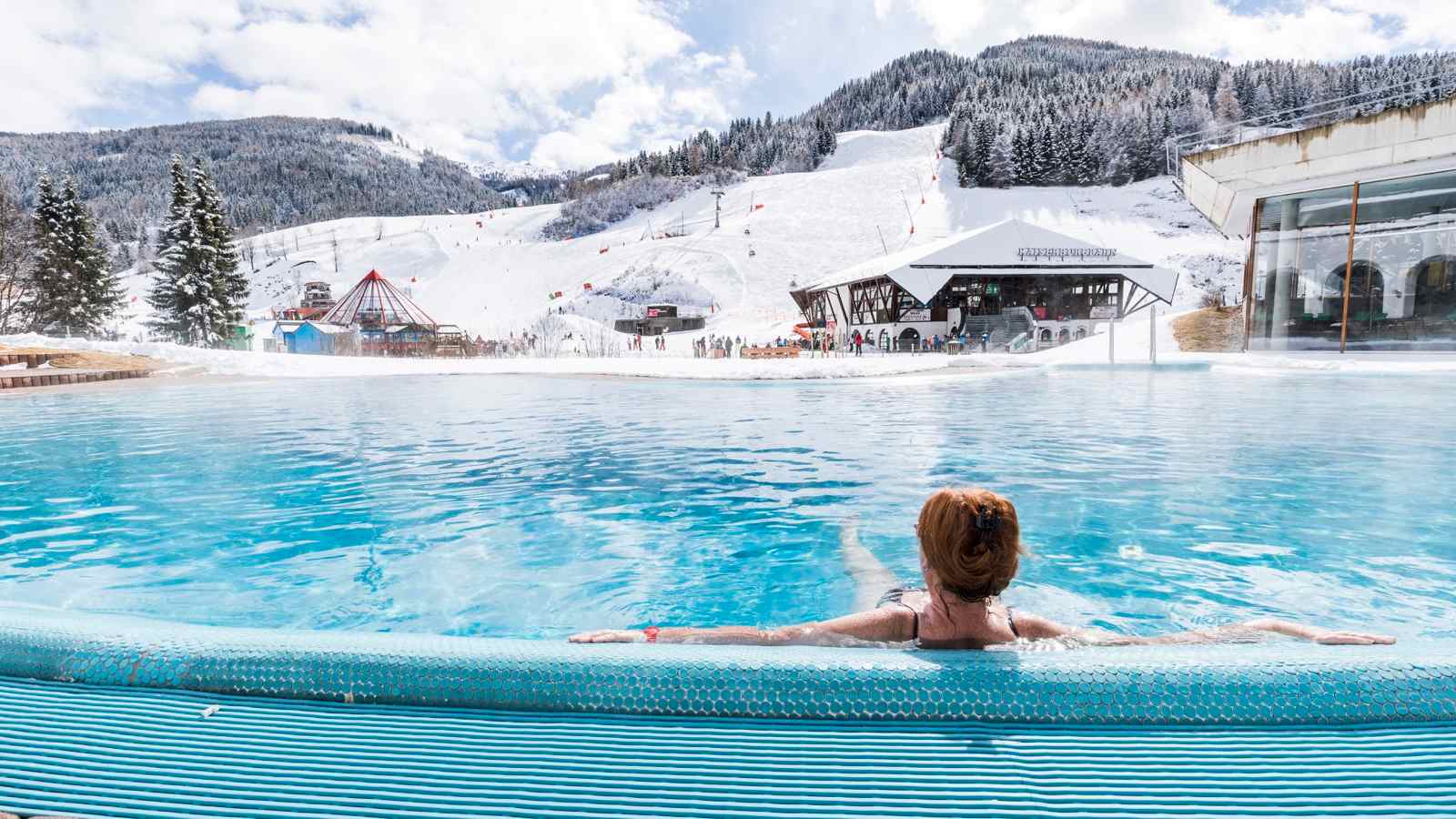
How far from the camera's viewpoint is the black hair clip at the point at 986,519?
2.30 m

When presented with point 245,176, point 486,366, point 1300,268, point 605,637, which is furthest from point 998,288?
point 245,176

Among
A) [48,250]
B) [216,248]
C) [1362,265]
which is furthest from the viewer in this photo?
[216,248]

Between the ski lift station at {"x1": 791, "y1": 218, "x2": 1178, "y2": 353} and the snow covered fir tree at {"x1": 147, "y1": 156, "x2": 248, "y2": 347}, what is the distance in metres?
27.4

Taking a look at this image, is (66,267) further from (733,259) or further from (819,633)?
(819,633)

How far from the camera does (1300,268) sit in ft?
64.5

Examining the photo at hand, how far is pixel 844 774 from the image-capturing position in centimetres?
194

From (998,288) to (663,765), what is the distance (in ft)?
122

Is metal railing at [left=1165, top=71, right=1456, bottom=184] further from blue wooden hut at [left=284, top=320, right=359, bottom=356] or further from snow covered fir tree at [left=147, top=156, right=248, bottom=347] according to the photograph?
snow covered fir tree at [left=147, top=156, right=248, bottom=347]

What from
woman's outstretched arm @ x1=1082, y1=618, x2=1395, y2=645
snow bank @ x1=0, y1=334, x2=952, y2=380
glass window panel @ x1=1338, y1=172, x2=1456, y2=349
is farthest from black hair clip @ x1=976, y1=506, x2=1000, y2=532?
glass window panel @ x1=1338, y1=172, x2=1456, y2=349

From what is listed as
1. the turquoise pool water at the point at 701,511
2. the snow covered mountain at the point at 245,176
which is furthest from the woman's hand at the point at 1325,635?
the snow covered mountain at the point at 245,176

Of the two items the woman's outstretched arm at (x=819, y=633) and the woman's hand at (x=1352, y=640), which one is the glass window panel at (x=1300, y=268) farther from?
the woman's outstretched arm at (x=819, y=633)

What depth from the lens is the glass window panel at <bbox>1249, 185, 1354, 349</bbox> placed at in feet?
62.0

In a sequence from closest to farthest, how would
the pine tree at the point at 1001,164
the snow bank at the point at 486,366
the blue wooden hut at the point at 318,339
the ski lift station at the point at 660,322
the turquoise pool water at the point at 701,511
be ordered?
the turquoise pool water at the point at 701,511, the snow bank at the point at 486,366, the blue wooden hut at the point at 318,339, the ski lift station at the point at 660,322, the pine tree at the point at 1001,164

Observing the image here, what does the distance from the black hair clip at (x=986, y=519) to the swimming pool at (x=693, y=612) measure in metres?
0.40
